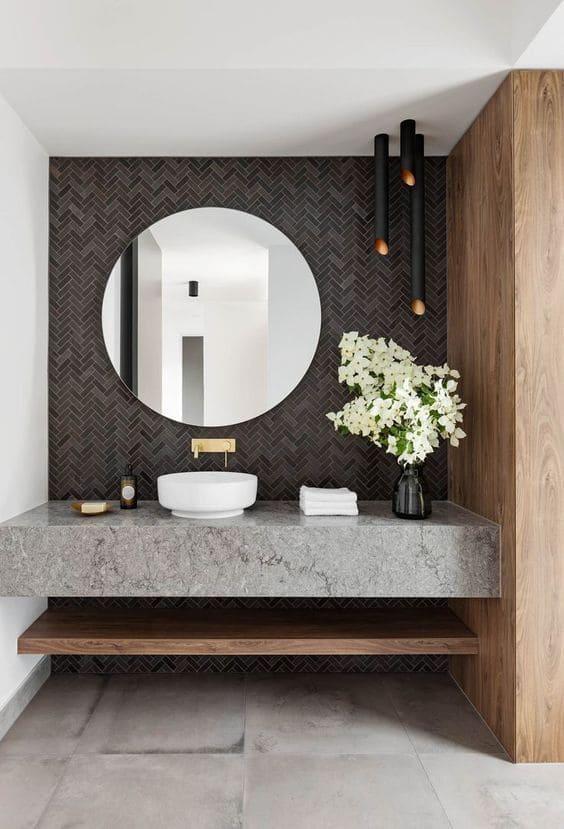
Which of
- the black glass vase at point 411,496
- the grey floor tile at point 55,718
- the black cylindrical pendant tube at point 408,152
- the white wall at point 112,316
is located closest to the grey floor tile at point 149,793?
the grey floor tile at point 55,718

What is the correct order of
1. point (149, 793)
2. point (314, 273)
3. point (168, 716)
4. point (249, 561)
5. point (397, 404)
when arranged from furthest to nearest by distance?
point (314, 273), point (168, 716), point (397, 404), point (249, 561), point (149, 793)

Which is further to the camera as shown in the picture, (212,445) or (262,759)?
(212,445)

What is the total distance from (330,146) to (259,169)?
1.09ft

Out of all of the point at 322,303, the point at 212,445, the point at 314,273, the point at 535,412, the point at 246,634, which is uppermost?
the point at 314,273

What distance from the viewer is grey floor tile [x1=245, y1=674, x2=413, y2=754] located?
7.41 ft

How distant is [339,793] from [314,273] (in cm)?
200

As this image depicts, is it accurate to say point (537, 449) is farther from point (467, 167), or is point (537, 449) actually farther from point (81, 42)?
point (81, 42)

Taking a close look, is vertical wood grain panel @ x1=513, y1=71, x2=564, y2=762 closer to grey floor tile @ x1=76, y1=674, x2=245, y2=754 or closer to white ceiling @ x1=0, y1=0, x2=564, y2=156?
white ceiling @ x1=0, y1=0, x2=564, y2=156

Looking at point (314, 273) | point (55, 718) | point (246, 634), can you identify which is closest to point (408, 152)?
point (314, 273)

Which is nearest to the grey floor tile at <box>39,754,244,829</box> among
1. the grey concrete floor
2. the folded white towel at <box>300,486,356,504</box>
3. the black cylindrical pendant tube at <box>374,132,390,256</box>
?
the grey concrete floor

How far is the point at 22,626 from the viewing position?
8.25 feet

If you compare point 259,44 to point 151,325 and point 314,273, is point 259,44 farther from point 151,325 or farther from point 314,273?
point 151,325

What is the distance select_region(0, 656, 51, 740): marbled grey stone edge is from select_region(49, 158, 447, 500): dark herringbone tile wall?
2.40 feet

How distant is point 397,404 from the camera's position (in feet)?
7.72
